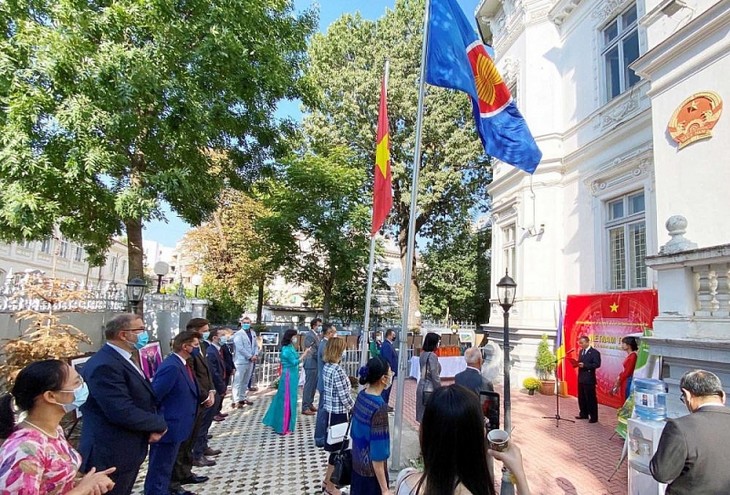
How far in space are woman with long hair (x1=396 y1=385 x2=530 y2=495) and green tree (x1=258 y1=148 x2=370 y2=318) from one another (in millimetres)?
15146

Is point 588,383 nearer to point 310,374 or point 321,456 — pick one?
point 321,456

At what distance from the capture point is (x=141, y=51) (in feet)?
23.6

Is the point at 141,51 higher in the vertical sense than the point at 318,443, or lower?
higher

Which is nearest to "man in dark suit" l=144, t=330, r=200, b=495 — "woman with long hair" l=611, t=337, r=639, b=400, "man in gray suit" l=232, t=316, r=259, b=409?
"man in gray suit" l=232, t=316, r=259, b=409

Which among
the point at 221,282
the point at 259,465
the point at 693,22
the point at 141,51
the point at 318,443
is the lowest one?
the point at 259,465

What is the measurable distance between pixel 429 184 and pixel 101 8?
14.8m

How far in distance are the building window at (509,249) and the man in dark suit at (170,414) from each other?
1081 cm

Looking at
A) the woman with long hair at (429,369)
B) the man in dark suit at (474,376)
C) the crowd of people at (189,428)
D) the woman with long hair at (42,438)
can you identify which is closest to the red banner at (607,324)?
the woman with long hair at (429,369)

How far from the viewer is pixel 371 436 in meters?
2.80

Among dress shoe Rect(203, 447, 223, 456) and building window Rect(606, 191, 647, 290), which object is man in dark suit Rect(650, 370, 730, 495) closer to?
dress shoe Rect(203, 447, 223, 456)

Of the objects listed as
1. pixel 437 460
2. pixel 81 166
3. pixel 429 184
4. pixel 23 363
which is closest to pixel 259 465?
pixel 23 363

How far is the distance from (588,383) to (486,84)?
5.91 metres

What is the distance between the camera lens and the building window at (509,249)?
13.1m

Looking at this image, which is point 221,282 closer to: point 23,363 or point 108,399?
point 23,363
